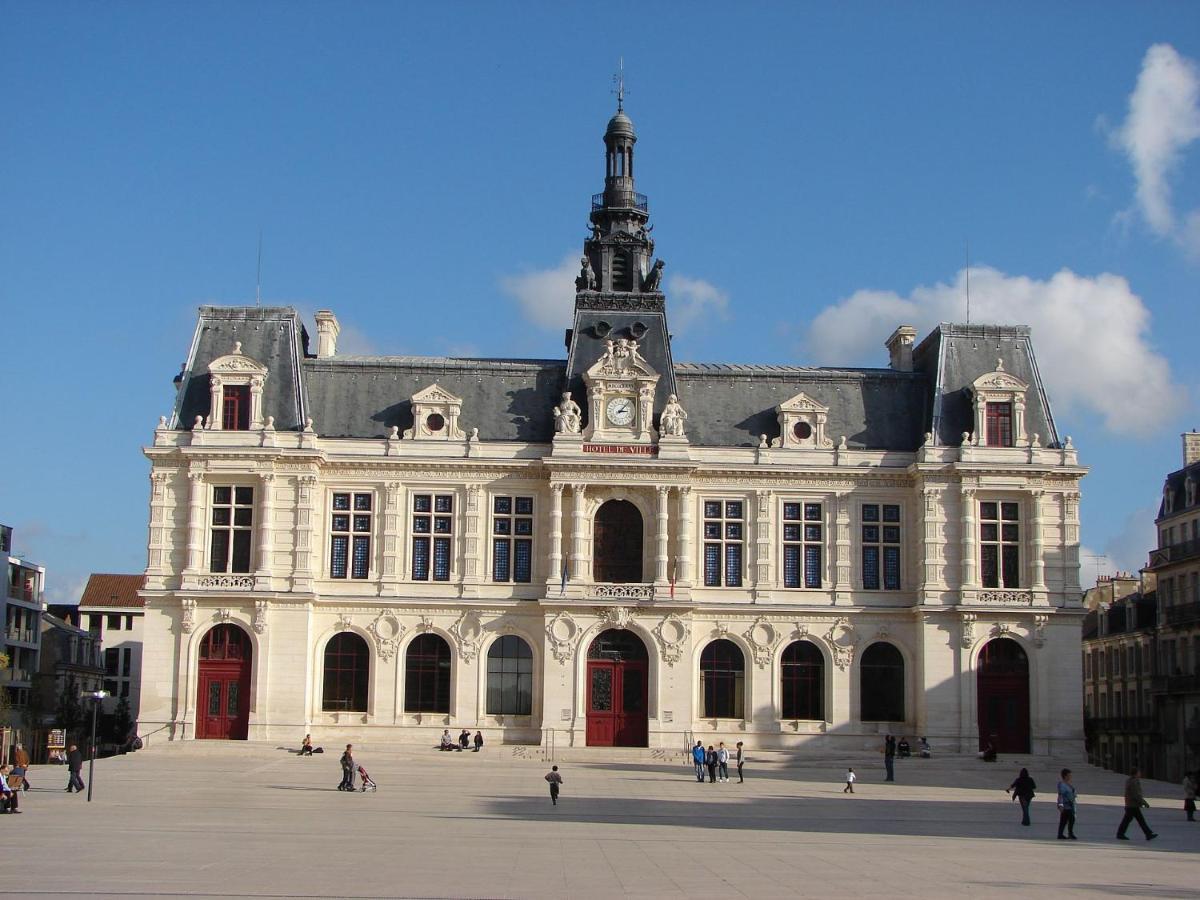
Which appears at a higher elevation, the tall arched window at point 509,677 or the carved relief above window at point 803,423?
the carved relief above window at point 803,423

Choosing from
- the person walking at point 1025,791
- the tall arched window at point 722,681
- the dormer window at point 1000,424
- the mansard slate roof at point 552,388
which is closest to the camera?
the person walking at point 1025,791

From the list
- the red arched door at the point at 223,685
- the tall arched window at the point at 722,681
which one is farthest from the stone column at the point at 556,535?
the red arched door at the point at 223,685

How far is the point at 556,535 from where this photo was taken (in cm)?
5672

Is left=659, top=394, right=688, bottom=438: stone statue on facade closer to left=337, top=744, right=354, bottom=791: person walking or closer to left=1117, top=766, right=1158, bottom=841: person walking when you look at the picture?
left=337, top=744, right=354, bottom=791: person walking

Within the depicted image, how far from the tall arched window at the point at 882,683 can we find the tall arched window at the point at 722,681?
4556 mm

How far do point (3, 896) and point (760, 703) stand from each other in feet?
128

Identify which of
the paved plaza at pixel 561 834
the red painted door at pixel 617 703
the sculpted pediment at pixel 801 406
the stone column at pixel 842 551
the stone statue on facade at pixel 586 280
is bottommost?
the paved plaza at pixel 561 834

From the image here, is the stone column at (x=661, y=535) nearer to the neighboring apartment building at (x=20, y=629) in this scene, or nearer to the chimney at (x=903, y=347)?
the chimney at (x=903, y=347)

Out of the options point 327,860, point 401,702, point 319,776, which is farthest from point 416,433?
point 327,860

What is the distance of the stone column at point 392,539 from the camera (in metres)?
56.8

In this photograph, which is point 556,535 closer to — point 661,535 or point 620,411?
point 661,535

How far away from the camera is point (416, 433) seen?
190 feet

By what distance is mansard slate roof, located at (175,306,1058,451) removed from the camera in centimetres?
5834

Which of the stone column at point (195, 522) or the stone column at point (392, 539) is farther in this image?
the stone column at point (392, 539)
